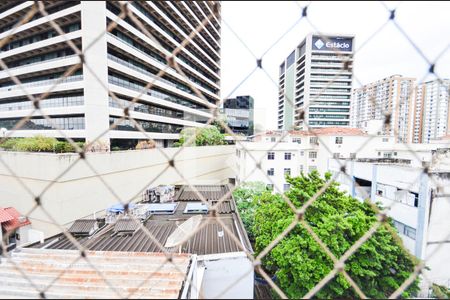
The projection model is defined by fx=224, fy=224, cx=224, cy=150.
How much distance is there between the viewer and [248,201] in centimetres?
491

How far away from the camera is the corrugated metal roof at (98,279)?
701 millimetres

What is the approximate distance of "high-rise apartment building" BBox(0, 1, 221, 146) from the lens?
6.30 m

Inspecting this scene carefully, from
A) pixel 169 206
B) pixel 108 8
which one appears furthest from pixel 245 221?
pixel 108 8

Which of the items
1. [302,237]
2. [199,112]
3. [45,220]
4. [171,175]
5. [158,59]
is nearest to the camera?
[302,237]

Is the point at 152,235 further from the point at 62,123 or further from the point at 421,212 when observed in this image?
the point at 62,123

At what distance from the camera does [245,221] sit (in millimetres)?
4434

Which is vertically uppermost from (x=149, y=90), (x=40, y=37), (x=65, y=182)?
(x=40, y=37)

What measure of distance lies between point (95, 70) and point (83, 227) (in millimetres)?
3820

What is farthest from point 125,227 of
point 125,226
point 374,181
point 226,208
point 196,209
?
point 374,181

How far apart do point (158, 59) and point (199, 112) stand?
351 cm

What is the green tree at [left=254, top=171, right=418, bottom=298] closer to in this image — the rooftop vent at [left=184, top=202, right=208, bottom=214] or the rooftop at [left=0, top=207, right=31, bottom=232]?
the rooftop vent at [left=184, top=202, right=208, bottom=214]

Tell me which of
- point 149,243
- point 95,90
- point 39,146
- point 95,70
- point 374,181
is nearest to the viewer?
point 149,243

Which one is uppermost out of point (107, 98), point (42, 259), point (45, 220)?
point (107, 98)

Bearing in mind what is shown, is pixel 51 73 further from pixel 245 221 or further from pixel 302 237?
pixel 302 237
